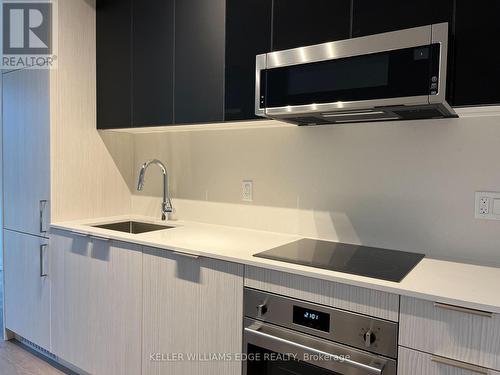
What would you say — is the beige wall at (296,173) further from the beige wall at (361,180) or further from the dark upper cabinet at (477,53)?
the dark upper cabinet at (477,53)

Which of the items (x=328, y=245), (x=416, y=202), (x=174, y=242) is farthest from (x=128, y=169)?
(x=416, y=202)

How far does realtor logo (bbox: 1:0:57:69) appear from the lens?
85.0 inches

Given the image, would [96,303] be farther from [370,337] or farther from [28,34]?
[28,34]

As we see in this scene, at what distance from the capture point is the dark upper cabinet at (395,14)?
1251 millimetres

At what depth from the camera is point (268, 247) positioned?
162 centimetres

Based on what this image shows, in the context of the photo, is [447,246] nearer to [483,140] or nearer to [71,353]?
[483,140]

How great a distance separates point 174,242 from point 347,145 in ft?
3.05

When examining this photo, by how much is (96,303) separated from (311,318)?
4.10 ft

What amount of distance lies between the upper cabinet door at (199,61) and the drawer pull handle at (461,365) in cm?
129

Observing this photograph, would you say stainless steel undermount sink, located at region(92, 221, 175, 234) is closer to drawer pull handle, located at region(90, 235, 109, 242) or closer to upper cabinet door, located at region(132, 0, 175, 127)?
drawer pull handle, located at region(90, 235, 109, 242)

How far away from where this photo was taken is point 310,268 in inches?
49.9

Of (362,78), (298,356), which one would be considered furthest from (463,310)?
(362,78)

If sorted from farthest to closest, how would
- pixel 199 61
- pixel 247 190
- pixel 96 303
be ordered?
1. pixel 247 190
2. pixel 96 303
3. pixel 199 61

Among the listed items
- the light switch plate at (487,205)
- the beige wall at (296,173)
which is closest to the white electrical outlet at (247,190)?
the beige wall at (296,173)
